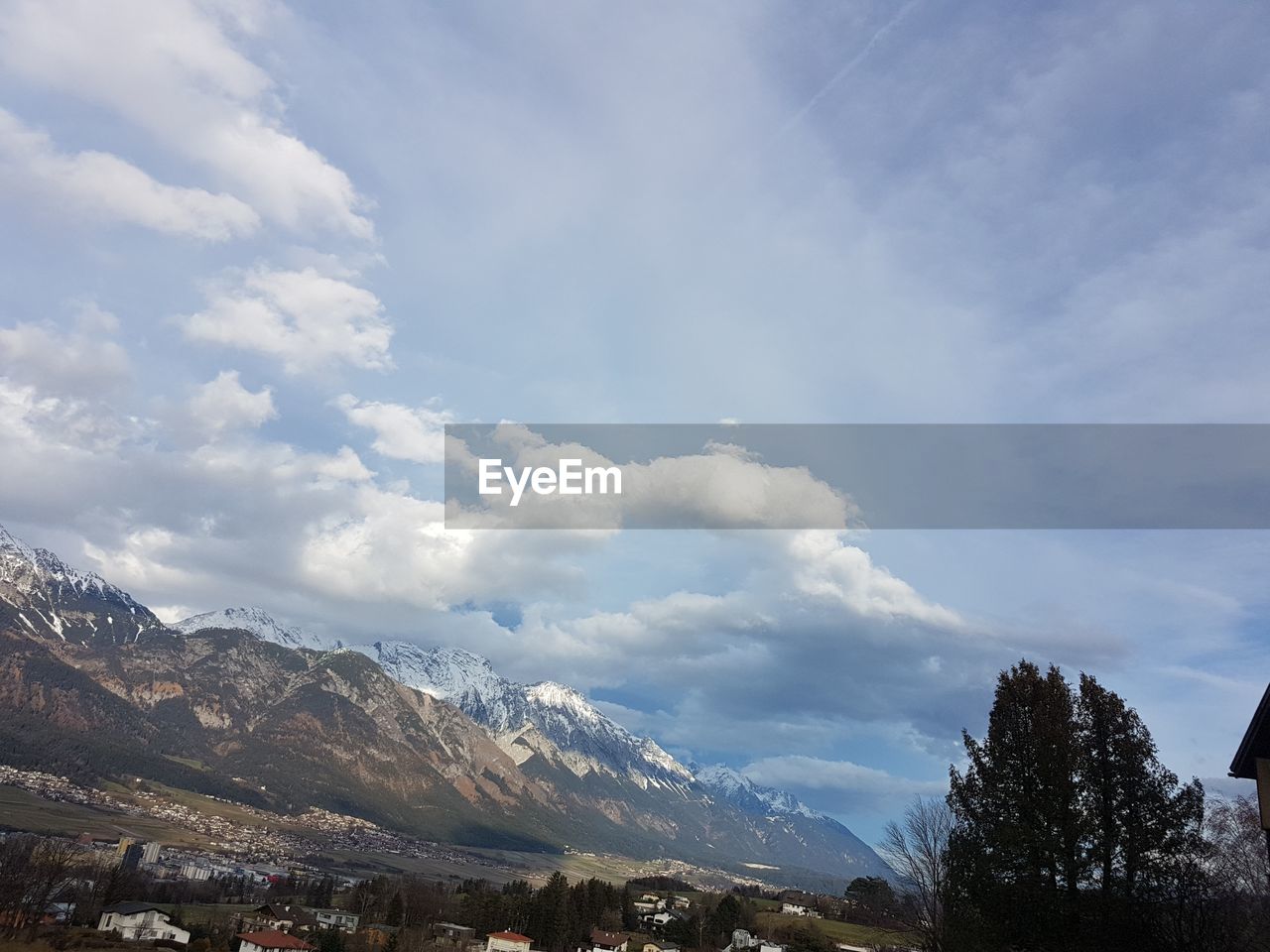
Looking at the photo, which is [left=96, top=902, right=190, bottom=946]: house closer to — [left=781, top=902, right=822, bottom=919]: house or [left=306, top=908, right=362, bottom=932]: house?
[left=306, top=908, right=362, bottom=932]: house

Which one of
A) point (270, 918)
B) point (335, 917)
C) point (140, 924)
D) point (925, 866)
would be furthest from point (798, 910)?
point (925, 866)

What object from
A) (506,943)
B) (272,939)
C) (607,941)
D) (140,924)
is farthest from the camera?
(607,941)

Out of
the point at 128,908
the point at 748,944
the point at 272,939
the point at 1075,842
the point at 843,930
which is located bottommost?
the point at 748,944

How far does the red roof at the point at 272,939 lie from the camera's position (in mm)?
93875

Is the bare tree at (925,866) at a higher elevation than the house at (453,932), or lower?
higher

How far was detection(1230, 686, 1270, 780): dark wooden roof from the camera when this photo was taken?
19.1 meters

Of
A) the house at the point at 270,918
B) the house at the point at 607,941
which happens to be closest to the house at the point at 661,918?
the house at the point at 607,941

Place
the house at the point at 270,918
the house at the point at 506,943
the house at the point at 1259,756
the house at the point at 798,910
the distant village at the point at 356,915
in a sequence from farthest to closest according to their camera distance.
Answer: the house at the point at 798,910 → the house at the point at 270,918 → the house at the point at 506,943 → the distant village at the point at 356,915 → the house at the point at 1259,756

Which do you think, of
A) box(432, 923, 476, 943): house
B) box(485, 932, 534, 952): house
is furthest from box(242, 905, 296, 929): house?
box(485, 932, 534, 952): house

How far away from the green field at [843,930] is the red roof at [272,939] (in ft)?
220

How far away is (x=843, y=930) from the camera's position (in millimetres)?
123312

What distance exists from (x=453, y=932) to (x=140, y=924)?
49444mm

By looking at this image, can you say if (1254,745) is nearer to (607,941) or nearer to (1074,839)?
(1074,839)

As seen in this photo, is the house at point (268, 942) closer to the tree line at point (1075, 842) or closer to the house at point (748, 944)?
the house at point (748, 944)
